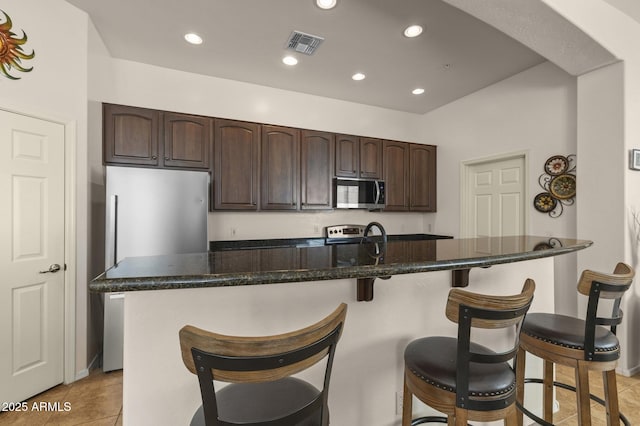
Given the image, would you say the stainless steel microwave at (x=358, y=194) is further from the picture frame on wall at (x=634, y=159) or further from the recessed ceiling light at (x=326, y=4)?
the picture frame on wall at (x=634, y=159)

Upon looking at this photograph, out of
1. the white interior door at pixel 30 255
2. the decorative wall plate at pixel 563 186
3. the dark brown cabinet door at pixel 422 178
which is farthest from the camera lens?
the dark brown cabinet door at pixel 422 178

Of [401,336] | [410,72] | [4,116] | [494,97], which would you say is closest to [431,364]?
[401,336]

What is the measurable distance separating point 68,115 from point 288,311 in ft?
8.22

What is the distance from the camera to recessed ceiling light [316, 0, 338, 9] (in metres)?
2.26

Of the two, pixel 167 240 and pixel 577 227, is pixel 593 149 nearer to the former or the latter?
pixel 577 227

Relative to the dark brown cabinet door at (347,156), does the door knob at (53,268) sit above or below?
below

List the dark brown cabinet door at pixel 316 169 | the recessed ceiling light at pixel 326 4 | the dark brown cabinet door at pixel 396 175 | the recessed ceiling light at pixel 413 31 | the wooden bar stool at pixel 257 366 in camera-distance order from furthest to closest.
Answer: the dark brown cabinet door at pixel 396 175, the dark brown cabinet door at pixel 316 169, the recessed ceiling light at pixel 413 31, the recessed ceiling light at pixel 326 4, the wooden bar stool at pixel 257 366

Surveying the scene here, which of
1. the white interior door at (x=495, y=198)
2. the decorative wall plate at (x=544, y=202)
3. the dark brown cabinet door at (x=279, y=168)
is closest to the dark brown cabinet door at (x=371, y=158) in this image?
the dark brown cabinet door at (x=279, y=168)

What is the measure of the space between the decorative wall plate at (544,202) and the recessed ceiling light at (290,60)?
10.2 ft

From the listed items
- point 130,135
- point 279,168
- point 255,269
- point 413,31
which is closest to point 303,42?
point 413,31

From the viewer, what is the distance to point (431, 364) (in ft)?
3.61

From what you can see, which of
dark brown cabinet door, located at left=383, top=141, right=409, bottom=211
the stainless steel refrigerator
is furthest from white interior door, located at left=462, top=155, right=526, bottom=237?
the stainless steel refrigerator

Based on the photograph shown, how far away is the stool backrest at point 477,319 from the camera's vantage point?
0.95m

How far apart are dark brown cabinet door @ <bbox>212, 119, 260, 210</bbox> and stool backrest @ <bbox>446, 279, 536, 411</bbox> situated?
2821mm
